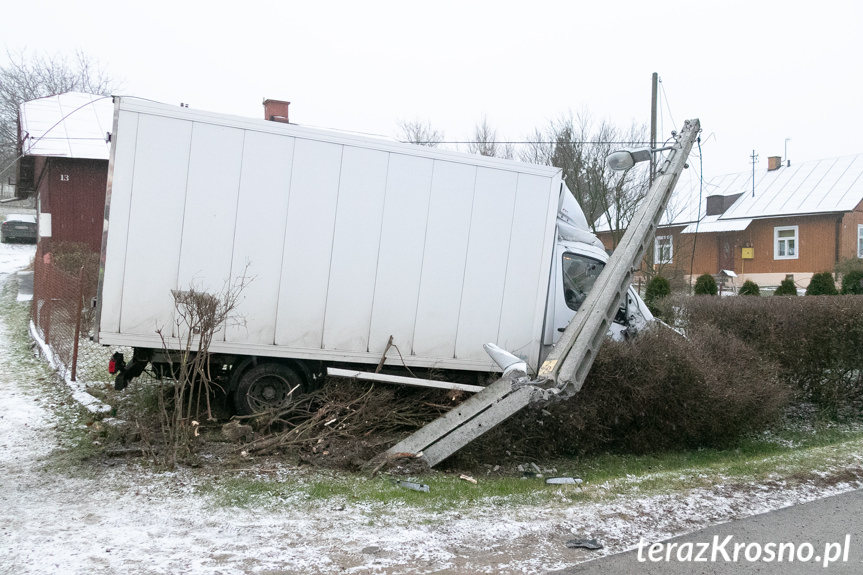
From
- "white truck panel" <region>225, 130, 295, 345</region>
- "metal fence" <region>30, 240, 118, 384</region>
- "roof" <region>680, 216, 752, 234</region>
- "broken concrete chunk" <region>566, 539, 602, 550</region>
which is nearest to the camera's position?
"broken concrete chunk" <region>566, 539, 602, 550</region>

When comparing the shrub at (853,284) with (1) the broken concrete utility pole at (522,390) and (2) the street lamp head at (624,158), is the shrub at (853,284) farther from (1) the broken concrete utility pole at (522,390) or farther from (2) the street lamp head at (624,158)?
(1) the broken concrete utility pole at (522,390)

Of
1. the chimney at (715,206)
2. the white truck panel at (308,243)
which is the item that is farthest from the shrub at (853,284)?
the white truck panel at (308,243)

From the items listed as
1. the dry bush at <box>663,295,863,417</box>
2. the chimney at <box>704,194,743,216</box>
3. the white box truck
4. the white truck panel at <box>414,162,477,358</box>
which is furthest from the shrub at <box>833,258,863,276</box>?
the white truck panel at <box>414,162,477,358</box>

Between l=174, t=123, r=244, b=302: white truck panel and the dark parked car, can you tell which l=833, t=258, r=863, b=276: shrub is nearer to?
l=174, t=123, r=244, b=302: white truck panel

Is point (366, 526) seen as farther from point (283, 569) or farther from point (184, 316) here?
point (184, 316)

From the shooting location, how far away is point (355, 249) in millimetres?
6863

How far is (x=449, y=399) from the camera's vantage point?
280 inches

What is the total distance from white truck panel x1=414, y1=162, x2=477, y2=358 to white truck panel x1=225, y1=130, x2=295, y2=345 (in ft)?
4.70

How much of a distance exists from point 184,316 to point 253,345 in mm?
851

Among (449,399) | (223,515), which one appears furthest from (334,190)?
(223,515)

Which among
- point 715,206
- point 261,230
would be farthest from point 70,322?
point 715,206

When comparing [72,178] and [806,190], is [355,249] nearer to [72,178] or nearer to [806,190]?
[72,178]

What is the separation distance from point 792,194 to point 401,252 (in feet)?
110

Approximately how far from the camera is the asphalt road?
162 inches
